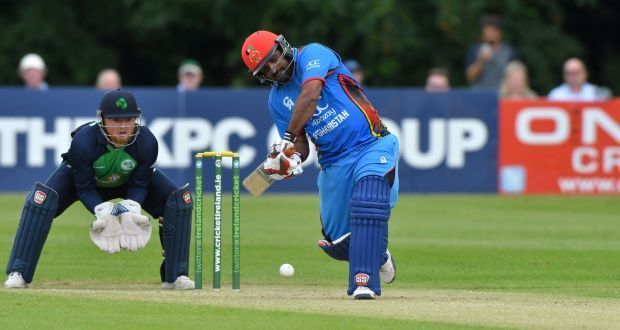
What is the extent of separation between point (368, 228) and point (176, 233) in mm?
1730

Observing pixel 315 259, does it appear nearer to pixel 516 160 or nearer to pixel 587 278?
pixel 587 278

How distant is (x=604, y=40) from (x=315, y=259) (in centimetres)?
1745

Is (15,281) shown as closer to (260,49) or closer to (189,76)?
(260,49)

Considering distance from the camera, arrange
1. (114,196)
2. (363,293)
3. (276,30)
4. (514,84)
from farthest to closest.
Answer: (276,30), (514,84), (114,196), (363,293)

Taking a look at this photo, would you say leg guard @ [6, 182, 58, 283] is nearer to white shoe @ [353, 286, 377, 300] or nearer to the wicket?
the wicket

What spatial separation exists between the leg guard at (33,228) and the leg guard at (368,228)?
89.1 inches

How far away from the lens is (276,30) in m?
25.8

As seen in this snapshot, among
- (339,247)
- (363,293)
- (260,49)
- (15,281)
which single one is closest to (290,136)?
(260,49)

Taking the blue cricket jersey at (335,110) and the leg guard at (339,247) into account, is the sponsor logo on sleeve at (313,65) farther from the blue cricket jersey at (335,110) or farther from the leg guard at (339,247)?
the leg guard at (339,247)

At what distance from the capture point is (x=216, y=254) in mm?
10062

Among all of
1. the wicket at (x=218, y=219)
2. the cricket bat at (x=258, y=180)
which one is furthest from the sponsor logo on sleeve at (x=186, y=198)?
the cricket bat at (x=258, y=180)

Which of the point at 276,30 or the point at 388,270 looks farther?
the point at 276,30

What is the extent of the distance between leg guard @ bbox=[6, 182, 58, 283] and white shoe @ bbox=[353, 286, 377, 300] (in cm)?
236

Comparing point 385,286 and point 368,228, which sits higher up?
point 368,228
